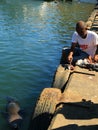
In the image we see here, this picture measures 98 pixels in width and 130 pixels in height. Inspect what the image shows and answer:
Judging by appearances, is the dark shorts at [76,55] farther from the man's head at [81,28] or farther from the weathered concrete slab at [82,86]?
the man's head at [81,28]

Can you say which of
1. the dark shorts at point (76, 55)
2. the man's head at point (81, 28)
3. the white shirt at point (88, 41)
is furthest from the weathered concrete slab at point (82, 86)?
the man's head at point (81, 28)

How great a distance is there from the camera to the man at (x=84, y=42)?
31.9 feet

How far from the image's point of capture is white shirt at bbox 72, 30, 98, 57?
9844 mm

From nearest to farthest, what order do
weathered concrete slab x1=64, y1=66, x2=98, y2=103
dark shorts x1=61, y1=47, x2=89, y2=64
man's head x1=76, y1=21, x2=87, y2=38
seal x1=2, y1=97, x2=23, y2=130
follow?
weathered concrete slab x1=64, y1=66, x2=98, y2=103 → seal x1=2, y1=97, x2=23, y2=130 → man's head x1=76, y1=21, x2=87, y2=38 → dark shorts x1=61, y1=47, x2=89, y2=64

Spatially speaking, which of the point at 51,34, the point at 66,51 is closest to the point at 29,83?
the point at 66,51

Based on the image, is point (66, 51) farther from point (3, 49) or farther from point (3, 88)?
point (3, 49)

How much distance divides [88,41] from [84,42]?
0.40 feet

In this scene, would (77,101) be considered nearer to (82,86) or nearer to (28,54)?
(82,86)

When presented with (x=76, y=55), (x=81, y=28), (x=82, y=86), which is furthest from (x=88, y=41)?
(x=82, y=86)

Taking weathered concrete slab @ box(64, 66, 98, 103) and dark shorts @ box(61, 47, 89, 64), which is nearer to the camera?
weathered concrete slab @ box(64, 66, 98, 103)

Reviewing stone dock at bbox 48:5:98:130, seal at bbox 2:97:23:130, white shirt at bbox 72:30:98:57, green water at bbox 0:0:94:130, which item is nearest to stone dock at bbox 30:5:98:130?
stone dock at bbox 48:5:98:130

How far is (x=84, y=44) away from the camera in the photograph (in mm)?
10039

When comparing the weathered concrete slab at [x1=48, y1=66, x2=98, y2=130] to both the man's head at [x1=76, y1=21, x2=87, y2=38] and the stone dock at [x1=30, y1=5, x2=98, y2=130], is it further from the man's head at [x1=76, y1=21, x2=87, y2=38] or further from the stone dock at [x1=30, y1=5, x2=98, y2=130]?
the man's head at [x1=76, y1=21, x2=87, y2=38]

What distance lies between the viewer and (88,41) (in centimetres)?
993
